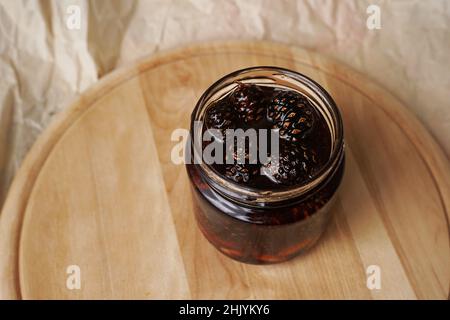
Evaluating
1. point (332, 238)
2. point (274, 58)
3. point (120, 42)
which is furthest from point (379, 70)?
point (120, 42)

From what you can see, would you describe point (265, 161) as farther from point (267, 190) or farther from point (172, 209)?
point (172, 209)

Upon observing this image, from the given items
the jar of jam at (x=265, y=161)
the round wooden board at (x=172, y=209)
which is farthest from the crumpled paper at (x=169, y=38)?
the jar of jam at (x=265, y=161)

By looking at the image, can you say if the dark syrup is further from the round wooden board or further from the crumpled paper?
the crumpled paper

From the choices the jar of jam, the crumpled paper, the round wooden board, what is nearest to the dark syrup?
the jar of jam
